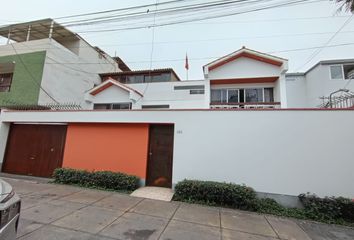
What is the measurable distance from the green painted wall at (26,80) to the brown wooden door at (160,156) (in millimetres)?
8867

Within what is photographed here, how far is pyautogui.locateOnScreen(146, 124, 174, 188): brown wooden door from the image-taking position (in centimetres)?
690

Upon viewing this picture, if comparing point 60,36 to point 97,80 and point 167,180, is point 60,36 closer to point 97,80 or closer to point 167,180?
point 97,80

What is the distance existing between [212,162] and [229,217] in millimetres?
1869

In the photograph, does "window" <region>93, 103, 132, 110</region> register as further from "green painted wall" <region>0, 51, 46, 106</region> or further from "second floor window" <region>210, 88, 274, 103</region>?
"second floor window" <region>210, 88, 274, 103</region>

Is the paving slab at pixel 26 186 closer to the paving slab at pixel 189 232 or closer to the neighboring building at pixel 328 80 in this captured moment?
the paving slab at pixel 189 232

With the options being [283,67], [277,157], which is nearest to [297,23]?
[283,67]

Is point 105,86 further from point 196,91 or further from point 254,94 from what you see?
point 254,94

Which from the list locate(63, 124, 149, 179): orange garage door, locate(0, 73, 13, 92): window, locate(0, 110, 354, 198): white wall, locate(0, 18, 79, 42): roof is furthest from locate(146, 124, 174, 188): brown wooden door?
locate(0, 73, 13, 92): window

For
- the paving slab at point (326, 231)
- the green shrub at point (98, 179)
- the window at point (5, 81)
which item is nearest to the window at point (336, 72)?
the paving slab at point (326, 231)

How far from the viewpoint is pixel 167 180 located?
22.6 feet

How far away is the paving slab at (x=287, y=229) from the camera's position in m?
3.82

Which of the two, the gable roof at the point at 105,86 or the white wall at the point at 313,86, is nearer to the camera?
the gable roof at the point at 105,86

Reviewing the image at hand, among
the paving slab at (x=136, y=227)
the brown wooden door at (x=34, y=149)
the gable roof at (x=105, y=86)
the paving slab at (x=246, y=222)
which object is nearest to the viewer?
the paving slab at (x=136, y=227)

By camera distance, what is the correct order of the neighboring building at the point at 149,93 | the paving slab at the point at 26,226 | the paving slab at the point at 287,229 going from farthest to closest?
the neighboring building at the point at 149,93, the paving slab at the point at 287,229, the paving slab at the point at 26,226
